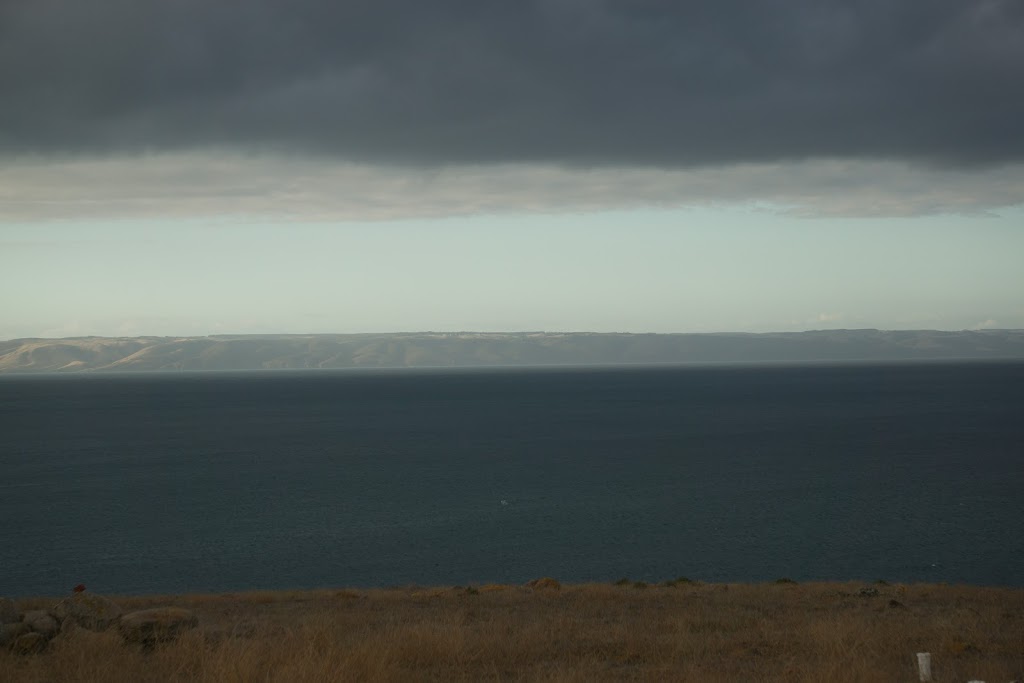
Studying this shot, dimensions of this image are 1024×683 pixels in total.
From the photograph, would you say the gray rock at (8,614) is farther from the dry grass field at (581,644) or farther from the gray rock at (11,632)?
the dry grass field at (581,644)

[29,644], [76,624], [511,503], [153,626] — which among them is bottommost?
[511,503]

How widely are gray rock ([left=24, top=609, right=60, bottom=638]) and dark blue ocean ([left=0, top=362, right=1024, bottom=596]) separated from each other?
25.0m

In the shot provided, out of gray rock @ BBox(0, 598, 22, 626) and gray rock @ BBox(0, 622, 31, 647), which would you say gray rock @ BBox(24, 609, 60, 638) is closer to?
gray rock @ BBox(0, 622, 31, 647)

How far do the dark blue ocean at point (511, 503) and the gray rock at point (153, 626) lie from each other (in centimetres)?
2420

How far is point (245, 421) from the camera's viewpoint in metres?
143

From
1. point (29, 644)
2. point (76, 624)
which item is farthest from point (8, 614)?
point (29, 644)

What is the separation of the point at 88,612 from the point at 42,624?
7.82 feet

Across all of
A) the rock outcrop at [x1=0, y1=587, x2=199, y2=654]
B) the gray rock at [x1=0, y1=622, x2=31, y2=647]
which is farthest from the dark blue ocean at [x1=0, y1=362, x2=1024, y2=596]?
the gray rock at [x1=0, y1=622, x2=31, y2=647]

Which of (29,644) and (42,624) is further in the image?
(42,624)

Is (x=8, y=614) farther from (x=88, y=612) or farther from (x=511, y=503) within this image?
(x=511, y=503)

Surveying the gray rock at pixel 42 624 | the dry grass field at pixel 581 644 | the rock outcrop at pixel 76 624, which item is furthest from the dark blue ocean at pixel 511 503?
the gray rock at pixel 42 624

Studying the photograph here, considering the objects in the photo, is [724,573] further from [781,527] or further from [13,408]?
[13,408]

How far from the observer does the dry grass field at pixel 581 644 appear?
12.7 metres

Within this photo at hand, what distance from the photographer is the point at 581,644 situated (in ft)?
51.6
